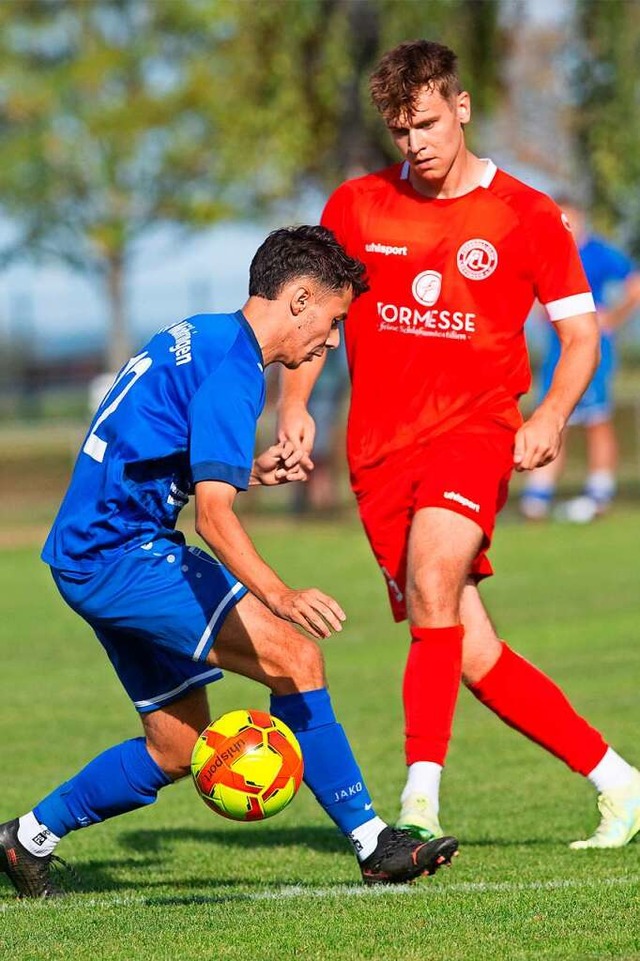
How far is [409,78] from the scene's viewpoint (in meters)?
5.49

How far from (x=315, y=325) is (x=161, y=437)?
0.56 metres

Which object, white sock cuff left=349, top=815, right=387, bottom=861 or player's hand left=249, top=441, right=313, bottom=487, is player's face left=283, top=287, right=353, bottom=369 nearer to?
player's hand left=249, top=441, right=313, bottom=487

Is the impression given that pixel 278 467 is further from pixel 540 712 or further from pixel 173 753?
pixel 540 712

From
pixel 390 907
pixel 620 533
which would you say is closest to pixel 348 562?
pixel 620 533

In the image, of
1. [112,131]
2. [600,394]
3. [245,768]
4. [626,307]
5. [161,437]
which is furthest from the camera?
[112,131]

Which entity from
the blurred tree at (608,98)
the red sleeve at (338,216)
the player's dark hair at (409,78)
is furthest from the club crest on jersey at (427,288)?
the blurred tree at (608,98)

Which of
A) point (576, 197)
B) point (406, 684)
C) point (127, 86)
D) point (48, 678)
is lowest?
point (48, 678)

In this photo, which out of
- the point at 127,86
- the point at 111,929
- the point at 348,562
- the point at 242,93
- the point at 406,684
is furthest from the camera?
the point at 127,86

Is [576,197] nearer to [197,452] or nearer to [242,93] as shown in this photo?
[242,93]

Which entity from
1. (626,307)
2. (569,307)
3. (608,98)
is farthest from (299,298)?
(608,98)

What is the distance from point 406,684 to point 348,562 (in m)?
10.0

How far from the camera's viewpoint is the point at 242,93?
2017 cm

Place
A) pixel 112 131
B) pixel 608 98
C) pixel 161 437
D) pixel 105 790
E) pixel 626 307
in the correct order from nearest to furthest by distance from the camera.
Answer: pixel 161 437 < pixel 105 790 < pixel 626 307 < pixel 608 98 < pixel 112 131

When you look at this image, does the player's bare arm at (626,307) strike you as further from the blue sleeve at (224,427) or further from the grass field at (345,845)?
the blue sleeve at (224,427)
